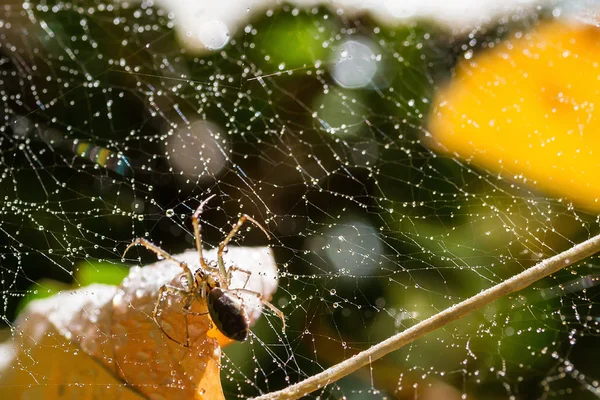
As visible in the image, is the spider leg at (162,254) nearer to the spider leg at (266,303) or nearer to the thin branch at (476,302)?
the spider leg at (266,303)

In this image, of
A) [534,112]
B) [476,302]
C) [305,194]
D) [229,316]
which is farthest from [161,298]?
[534,112]

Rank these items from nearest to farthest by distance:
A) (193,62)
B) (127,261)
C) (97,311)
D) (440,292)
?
(97,311) → (127,261) → (440,292) → (193,62)

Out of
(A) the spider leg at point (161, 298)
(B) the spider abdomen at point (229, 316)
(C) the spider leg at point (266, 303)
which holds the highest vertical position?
(A) the spider leg at point (161, 298)

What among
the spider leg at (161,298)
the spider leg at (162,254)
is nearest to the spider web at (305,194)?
the spider leg at (162,254)

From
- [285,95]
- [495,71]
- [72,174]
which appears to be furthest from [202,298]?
[495,71]

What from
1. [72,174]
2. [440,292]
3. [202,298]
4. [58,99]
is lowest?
[440,292]

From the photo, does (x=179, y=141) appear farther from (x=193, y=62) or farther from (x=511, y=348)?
(x=511, y=348)

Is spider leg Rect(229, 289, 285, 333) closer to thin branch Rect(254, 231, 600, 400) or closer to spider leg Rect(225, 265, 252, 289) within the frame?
spider leg Rect(225, 265, 252, 289)
